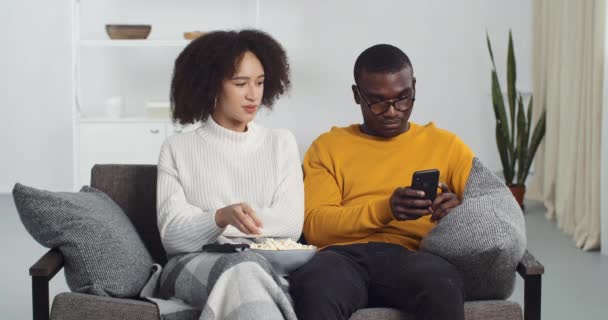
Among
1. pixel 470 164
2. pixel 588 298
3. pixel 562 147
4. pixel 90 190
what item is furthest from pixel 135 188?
pixel 562 147

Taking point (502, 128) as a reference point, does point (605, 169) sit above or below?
below

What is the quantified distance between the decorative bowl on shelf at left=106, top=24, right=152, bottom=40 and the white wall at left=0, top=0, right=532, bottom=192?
41 cm

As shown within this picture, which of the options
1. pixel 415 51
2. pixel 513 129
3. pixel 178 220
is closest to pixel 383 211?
pixel 178 220

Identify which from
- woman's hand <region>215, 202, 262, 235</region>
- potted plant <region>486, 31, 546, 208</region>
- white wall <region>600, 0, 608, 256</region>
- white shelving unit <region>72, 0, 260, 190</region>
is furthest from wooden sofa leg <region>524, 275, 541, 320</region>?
white shelving unit <region>72, 0, 260, 190</region>

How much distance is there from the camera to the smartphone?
7.30ft

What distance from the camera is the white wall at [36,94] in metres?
6.14

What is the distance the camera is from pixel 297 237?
245 centimetres

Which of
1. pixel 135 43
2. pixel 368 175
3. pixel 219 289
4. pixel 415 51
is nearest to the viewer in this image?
pixel 219 289

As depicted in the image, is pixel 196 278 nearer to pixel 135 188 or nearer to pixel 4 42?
pixel 135 188

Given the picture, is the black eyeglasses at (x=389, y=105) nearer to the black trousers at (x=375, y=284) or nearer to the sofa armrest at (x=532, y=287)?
the black trousers at (x=375, y=284)

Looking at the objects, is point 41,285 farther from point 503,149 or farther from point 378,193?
point 503,149

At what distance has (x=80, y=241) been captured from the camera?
2215mm

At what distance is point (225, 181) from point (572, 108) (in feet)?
9.27

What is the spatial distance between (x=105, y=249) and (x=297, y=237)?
18.8 inches
